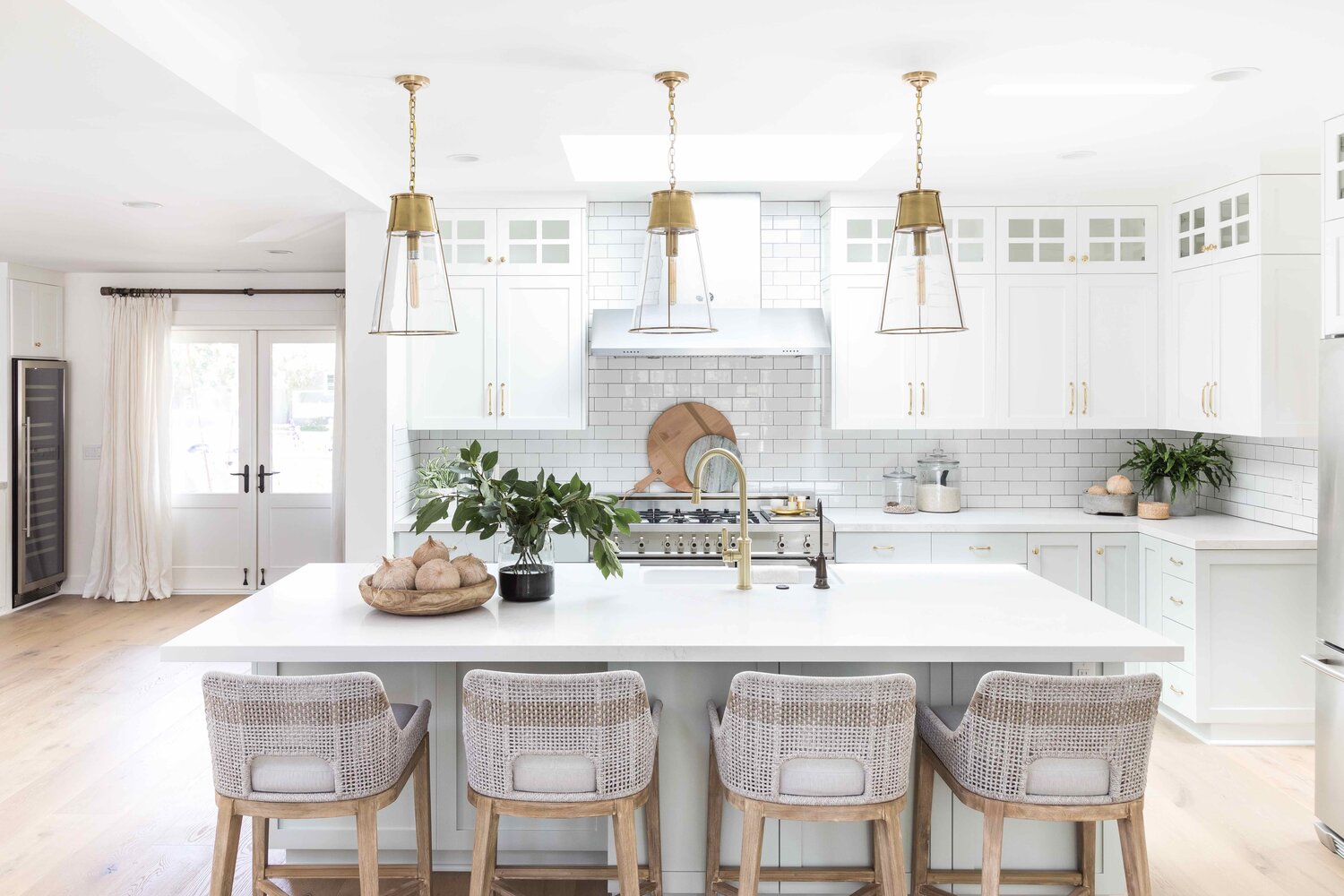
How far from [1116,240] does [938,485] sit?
5.04 ft

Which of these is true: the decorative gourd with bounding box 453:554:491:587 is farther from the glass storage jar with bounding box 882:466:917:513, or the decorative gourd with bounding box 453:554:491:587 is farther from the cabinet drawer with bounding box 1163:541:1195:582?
the cabinet drawer with bounding box 1163:541:1195:582

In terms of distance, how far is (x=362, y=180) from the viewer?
14.2 feet

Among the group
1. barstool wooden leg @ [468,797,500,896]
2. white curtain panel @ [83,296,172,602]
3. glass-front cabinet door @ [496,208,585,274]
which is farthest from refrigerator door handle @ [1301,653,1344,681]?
white curtain panel @ [83,296,172,602]

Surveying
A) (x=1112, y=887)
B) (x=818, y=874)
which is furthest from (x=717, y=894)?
(x=1112, y=887)

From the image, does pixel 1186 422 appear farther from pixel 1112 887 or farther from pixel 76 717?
pixel 76 717

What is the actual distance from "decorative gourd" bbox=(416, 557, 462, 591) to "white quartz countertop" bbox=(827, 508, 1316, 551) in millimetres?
2437

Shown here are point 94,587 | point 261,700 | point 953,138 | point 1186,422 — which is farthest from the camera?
point 94,587

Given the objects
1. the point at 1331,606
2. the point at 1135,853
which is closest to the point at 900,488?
the point at 1331,606

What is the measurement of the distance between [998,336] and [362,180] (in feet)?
10.5

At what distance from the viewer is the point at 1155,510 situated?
4.71 m

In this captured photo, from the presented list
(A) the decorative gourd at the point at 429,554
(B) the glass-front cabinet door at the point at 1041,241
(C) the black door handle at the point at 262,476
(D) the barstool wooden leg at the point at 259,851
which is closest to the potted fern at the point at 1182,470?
(B) the glass-front cabinet door at the point at 1041,241

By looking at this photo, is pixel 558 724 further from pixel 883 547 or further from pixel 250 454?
pixel 250 454

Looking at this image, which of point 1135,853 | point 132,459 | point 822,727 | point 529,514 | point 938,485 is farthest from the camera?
point 132,459

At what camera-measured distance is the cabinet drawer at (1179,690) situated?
417 cm
